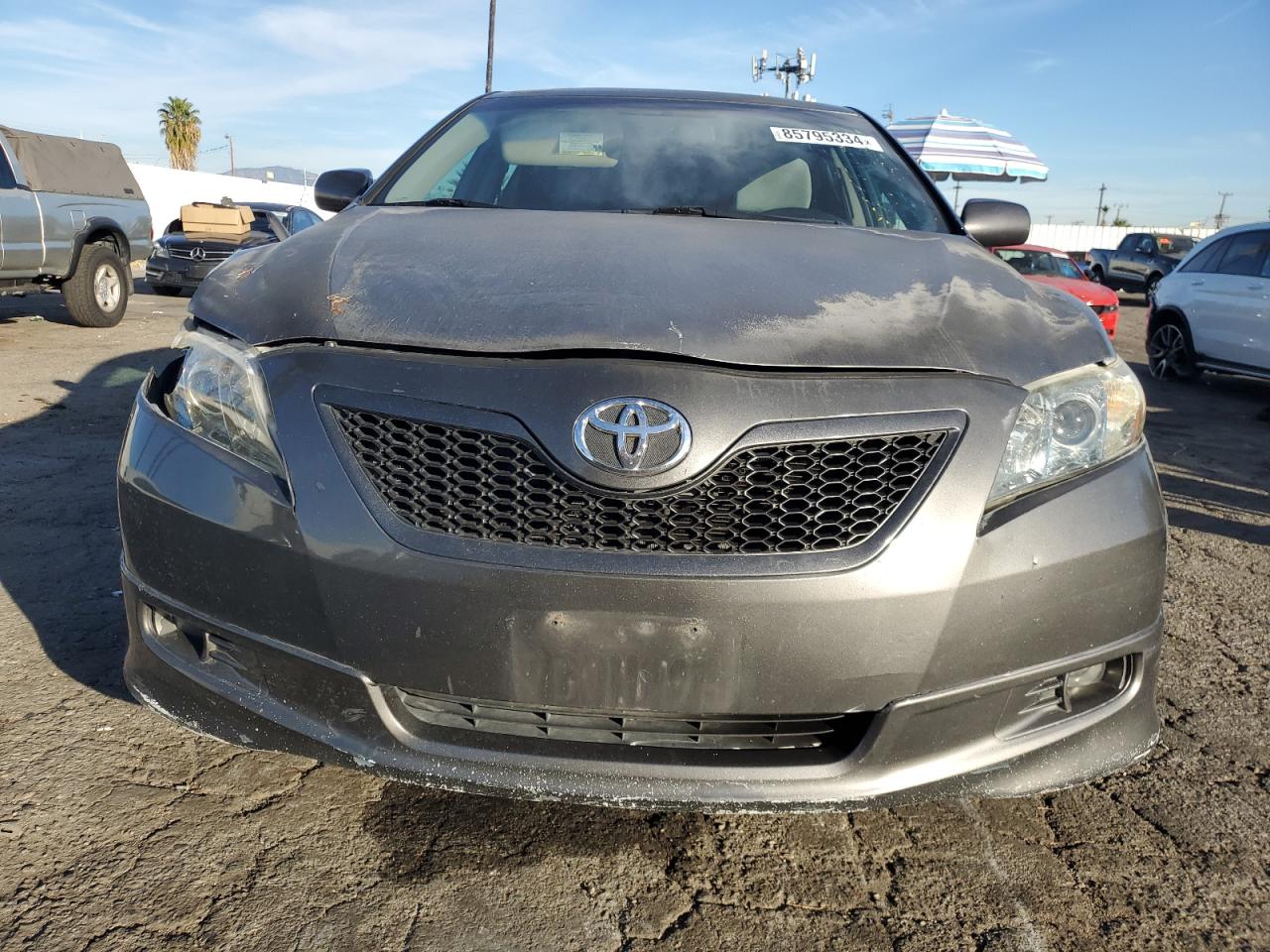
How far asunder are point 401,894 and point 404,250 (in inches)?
50.4

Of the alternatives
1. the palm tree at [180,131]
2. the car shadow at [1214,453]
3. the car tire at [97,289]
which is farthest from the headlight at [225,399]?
the palm tree at [180,131]

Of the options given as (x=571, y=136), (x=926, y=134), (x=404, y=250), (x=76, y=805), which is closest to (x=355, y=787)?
(x=76, y=805)

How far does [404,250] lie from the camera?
2107 millimetres

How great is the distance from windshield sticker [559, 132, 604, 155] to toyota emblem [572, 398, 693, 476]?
63.1 inches

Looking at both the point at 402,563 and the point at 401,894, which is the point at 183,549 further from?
the point at 401,894

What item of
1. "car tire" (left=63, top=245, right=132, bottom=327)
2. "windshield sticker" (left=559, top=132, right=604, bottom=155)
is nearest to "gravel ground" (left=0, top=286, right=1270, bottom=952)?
"windshield sticker" (left=559, top=132, right=604, bottom=155)

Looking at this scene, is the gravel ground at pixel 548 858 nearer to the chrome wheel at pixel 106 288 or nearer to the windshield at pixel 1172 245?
the chrome wheel at pixel 106 288

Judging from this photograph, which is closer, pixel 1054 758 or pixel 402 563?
pixel 402 563

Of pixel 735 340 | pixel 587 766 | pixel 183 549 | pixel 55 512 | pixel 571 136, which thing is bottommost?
pixel 55 512

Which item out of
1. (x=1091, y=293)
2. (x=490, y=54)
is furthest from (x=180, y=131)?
(x=1091, y=293)

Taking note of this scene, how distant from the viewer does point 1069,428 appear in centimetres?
180

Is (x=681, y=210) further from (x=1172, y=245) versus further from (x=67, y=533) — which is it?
(x=1172, y=245)

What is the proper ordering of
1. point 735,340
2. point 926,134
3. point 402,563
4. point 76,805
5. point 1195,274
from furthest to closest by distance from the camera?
point 926,134
point 1195,274
point 76,805
point 735,340
point 402,563

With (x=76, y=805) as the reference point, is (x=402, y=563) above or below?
above
